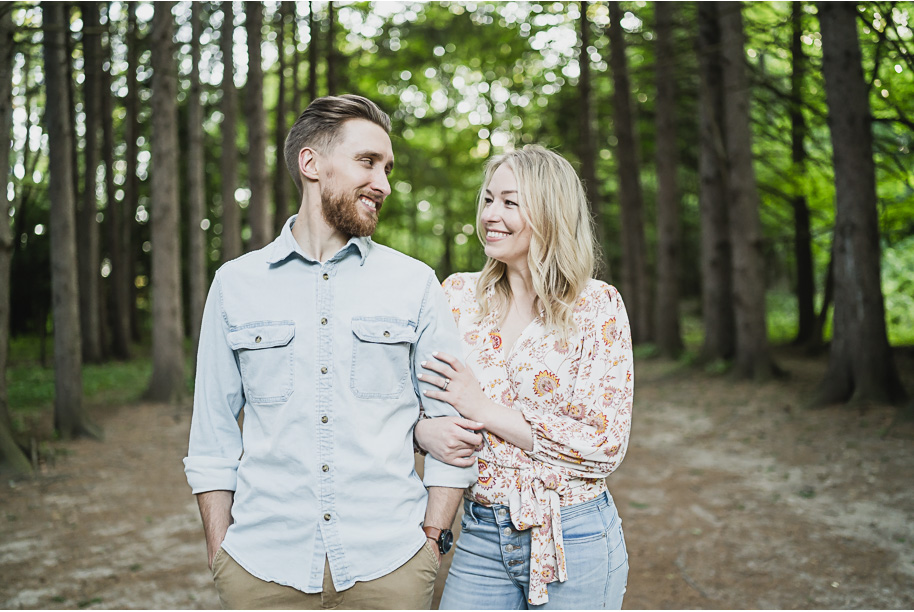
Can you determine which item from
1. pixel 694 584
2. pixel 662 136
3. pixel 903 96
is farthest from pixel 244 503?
pixel 662 136

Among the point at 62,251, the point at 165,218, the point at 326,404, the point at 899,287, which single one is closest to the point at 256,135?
the point at 165,218

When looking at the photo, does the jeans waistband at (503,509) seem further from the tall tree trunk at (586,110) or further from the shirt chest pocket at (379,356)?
the tall tree trunk at (586,110)

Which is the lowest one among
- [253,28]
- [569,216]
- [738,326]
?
[738,326]

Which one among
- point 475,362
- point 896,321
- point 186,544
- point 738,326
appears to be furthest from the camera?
point 896,321

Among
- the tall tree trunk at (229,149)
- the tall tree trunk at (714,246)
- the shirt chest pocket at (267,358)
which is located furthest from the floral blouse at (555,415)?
the tall tree trunk at (714,246)

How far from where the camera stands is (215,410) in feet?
8.02

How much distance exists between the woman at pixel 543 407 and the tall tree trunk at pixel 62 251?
8372mm

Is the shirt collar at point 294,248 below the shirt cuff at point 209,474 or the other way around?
the other way around

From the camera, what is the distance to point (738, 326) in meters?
13.0

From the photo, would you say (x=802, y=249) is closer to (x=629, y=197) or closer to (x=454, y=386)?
(x=629, y=197)

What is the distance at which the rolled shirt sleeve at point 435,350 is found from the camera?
2.43m

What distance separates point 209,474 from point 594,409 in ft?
4.39

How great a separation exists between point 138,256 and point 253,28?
14632 mm

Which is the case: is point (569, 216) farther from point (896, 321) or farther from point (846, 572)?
point (896, 321)
